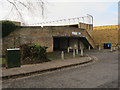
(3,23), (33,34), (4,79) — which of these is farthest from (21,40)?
(4,79)

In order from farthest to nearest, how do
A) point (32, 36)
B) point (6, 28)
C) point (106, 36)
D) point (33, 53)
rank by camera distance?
point (106, 36) < point (32, 36) < point (6, 28) < point (33, 53)

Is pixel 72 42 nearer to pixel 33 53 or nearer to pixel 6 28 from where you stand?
pixel 6 28

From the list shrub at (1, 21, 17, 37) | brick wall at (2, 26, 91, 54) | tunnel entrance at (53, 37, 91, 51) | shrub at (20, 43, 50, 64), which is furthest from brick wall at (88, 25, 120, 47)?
shrub at (20, 43, 50, 64)

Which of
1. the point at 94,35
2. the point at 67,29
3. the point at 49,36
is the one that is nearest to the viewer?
the point at 49,36

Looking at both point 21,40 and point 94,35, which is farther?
point 94,35

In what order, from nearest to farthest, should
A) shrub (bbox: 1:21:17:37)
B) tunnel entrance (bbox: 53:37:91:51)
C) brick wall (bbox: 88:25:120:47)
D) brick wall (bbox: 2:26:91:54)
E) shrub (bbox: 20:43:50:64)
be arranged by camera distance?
shrub (bbox: 20:43:50:64) → shrub (bbox: 1:21:17:37) → brick wall (bbox: 2:26:91:54) → brick wall (bbox: 88:25:120:47) → tunnel entrance (bbox: 53:37:91:51)

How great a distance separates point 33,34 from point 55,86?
38.6 ft

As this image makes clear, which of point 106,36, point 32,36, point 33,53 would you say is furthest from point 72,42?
point 33,53

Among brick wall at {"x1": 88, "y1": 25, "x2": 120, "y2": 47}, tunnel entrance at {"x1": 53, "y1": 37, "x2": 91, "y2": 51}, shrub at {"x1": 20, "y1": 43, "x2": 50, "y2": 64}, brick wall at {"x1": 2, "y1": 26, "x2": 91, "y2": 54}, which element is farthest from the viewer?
tunnel entrance at {"x1": 53, "y1": 37, "x2": 91, "y2": 51}

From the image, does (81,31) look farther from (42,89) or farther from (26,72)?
(42,89)

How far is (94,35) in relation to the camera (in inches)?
1035

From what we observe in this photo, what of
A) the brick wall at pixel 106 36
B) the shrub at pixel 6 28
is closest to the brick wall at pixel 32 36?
the shrub at pixel 6 28

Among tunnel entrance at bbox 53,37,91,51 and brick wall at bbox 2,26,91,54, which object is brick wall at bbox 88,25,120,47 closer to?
tunnel entrance at bbox 53,37,91,51

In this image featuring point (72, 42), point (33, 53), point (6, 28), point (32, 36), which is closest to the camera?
point (33, 53)
